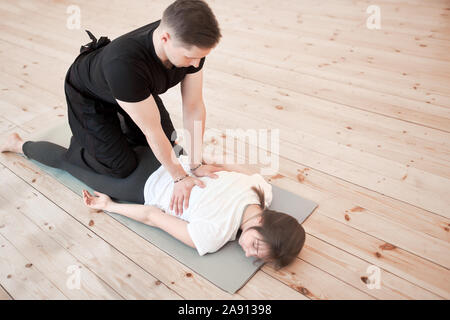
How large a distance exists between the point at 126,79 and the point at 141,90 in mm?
66

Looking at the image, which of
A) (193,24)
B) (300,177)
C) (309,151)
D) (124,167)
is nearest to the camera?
(193,24)

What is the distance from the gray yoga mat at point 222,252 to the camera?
5.13 feet

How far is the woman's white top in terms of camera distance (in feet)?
5.26

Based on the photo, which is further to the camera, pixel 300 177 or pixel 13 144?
pixel 13 144

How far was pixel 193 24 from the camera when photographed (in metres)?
1.25

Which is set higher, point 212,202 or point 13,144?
point 13,144

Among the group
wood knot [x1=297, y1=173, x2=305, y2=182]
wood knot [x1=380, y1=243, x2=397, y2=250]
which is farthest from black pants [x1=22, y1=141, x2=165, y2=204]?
wood knot [x1=380, y1=243, x2=397, y2=250]

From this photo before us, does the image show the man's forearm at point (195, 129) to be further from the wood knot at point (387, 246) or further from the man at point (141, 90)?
the wood knot at point (387, 246)

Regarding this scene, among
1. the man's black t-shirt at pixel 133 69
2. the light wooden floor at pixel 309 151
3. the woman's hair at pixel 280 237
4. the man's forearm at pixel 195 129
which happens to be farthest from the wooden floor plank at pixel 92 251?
the man's black t-shirt at pixel 133 69

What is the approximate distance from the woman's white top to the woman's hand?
8.5 inches

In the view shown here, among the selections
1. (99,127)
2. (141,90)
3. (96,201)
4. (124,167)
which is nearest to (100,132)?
(99,127)

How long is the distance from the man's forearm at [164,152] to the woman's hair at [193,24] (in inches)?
16.7

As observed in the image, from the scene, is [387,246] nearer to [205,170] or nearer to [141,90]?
[205,170]
